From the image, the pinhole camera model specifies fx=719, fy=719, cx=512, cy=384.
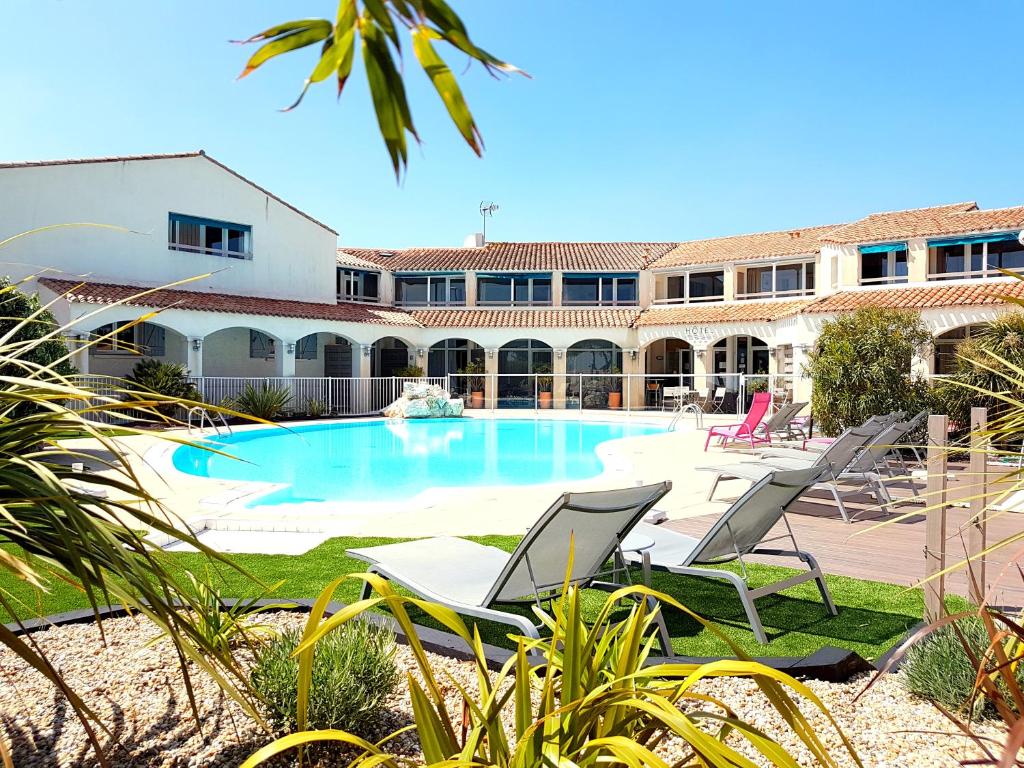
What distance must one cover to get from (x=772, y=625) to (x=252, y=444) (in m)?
15.7

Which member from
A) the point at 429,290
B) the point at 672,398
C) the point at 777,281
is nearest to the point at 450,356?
the point at 429,290

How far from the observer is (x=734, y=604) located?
495 cm

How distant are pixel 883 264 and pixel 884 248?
61 cm

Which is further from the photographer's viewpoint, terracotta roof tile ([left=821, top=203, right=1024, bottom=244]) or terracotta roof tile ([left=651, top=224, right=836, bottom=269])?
terracotta roof tile ([left=651, top=224, right=836, bottom=269])

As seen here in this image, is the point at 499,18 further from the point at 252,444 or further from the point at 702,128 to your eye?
the point at 252,444

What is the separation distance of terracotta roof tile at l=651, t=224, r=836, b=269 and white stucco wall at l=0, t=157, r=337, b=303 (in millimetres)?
14963

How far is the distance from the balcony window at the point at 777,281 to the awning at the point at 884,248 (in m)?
3.41

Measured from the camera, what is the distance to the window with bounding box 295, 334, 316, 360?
28.3m

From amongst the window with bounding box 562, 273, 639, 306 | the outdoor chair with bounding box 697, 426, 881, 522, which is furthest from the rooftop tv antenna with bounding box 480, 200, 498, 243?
the outdoor chair with bounding box 697, 426, 881, 522

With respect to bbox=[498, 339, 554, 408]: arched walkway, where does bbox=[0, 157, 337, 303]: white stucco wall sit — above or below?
above

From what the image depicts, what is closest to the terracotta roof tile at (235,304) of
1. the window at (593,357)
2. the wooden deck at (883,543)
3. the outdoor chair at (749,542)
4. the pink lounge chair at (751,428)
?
the window at (593,357)

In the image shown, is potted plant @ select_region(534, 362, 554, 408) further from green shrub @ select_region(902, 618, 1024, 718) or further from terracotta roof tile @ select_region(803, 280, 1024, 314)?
green shrub @ select_region(902, 618, 1024, 718)

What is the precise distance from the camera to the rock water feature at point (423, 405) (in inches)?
941

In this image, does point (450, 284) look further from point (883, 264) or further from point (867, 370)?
point (867, 370)
